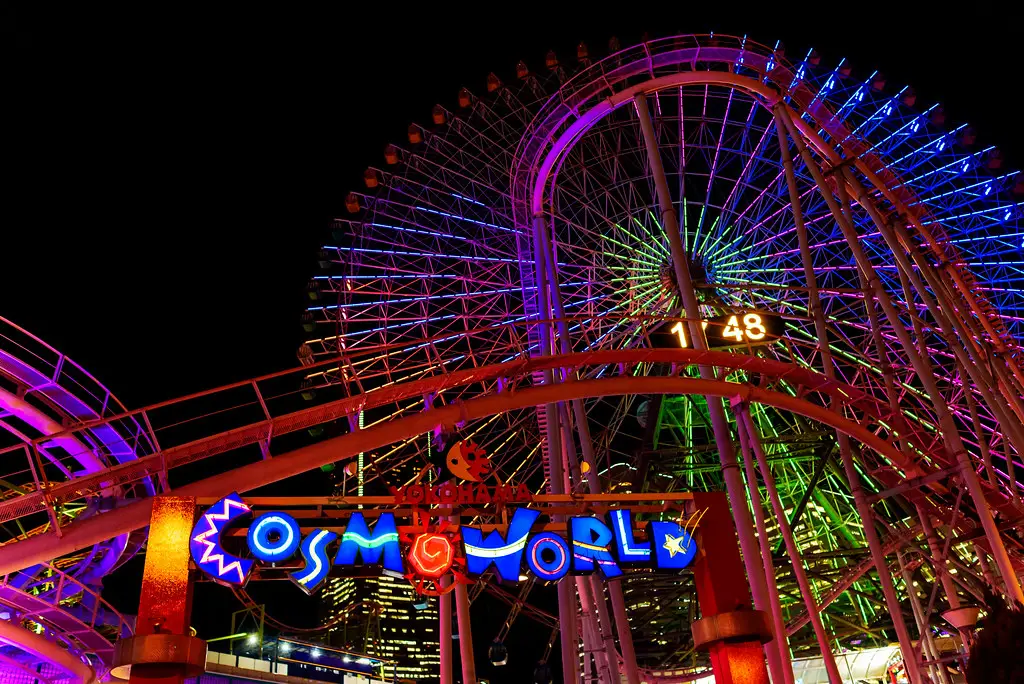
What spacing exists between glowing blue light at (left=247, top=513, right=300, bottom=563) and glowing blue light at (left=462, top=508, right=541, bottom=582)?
2.35m

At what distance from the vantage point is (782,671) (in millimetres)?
13836

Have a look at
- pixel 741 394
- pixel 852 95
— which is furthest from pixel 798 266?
pixel 741 394

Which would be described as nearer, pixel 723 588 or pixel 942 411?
pixel 723 588

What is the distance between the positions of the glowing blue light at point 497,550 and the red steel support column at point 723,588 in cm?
257

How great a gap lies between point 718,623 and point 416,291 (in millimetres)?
18998

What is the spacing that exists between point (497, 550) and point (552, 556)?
0.78 meters

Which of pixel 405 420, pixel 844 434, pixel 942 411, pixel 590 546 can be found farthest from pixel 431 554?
pixel 942 411

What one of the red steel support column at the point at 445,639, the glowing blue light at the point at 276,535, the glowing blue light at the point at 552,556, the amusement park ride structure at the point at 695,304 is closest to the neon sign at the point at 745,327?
the amusement park ride structure at the point at 695,304

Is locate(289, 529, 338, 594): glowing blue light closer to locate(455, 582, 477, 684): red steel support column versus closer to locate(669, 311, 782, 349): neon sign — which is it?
locate(455, 582, 477, 684): red steel support column

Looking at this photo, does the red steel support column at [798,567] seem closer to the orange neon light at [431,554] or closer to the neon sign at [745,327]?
the neon sign at [745,327]

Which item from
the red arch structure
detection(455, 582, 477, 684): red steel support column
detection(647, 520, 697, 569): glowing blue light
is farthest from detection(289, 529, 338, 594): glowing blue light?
detection(455, 582, 477, 684): red steel support column

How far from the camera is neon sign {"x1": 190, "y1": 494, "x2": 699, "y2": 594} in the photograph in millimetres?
10758

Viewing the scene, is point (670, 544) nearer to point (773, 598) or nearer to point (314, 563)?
point (773, 598)

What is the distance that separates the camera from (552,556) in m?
11.7
